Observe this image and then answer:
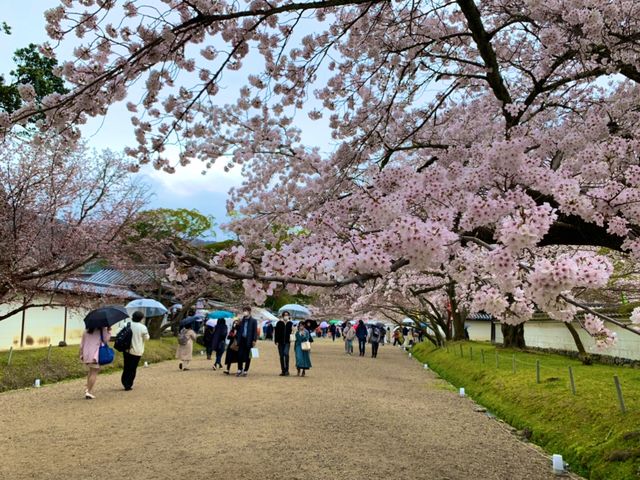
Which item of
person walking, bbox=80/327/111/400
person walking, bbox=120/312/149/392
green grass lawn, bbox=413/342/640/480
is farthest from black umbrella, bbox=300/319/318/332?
person walking, bbox=80/327/111/400

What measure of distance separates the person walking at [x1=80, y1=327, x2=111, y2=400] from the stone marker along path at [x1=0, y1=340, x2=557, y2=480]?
38 centimetres

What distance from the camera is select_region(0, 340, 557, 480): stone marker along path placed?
5000mm

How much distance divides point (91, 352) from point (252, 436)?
4.34m

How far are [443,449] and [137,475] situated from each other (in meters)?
3.45

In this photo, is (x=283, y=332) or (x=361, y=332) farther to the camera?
(x=361, y=332)

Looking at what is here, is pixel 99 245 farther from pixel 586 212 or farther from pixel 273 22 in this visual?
pixel 586 212

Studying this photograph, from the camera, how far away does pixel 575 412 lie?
22.0ft

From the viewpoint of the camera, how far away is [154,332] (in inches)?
916

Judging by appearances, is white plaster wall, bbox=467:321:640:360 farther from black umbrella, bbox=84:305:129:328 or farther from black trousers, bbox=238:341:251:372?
black umbrella, bbox=84:305:129:328

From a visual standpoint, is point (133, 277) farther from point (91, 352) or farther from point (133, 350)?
point (91, 352)

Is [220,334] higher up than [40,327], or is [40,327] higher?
[40,327]

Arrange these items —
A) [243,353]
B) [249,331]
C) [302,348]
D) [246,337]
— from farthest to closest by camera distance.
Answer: [302,348]
[243,353]
[246,337]
[249,331]

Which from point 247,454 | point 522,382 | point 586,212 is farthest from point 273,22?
point 522,382

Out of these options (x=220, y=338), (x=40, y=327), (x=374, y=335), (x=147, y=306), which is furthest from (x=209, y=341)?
(x=374, y=335)
